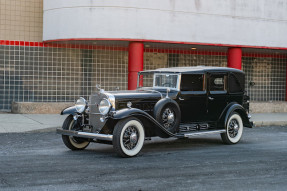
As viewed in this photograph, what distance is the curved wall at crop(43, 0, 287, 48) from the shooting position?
15.9 meters

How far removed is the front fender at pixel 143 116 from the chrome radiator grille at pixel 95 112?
0.60 m

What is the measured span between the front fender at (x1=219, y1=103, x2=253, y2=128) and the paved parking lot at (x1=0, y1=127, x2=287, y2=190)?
0.51m

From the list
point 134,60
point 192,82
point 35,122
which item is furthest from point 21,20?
point 192,82

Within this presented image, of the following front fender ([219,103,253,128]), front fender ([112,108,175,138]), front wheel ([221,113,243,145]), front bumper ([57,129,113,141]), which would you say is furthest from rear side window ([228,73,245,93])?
front bumper ([57,129,113,141])

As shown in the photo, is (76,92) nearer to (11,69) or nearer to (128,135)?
(11,69)

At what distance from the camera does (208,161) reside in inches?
309

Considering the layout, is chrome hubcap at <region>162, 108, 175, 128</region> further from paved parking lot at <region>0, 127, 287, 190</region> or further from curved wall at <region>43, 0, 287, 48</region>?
curved wall at <region>43, 0, 287, 48</region>

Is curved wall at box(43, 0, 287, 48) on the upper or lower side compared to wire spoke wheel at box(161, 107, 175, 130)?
upper

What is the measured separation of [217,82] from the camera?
1010 centimetres

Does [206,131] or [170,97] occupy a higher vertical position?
[170,97]

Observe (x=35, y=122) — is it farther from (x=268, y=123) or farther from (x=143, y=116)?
(x=268, y=123)

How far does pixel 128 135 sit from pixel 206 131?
2.25 meters

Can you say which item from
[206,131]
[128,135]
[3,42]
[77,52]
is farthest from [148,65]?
[128,135]

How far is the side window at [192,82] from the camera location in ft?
31.1
